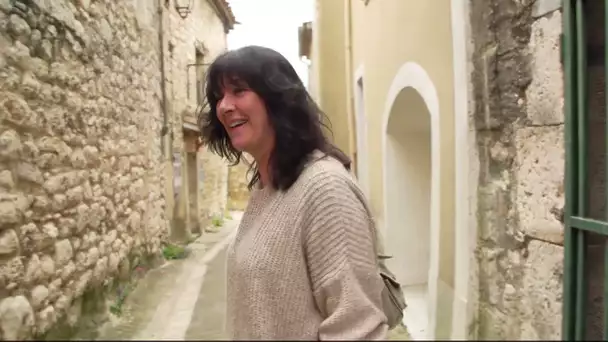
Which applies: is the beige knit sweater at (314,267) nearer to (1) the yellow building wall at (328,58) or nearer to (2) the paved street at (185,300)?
(2) the paved street at (185,300)

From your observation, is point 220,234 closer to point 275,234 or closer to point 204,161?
point 204,161

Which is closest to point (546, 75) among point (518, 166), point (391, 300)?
point (518, 166)

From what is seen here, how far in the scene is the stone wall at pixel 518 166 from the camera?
775mm

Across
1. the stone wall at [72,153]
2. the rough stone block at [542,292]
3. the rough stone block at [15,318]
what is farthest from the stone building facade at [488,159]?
the rough stone block at [15,318]

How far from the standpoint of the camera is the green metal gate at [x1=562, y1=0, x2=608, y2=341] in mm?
685

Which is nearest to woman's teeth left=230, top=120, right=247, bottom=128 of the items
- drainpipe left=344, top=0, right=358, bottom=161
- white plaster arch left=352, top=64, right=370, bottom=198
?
drainpipe left=344, top=0, right=358, bottom=161

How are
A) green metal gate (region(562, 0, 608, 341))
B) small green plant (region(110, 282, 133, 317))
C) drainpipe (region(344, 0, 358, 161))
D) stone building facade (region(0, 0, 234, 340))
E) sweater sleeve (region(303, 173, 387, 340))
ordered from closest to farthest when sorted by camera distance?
sweater sleeve (region(303, 173, 387, 340))
green metal gate (region(562, 0, 608, 341))
small green plant (region(110, 282, 133, 317))
stone building facade (region(0, 0, 234, 340))
drainpipe (region(344, 0, 358, 161))

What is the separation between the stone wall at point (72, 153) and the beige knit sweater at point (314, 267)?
1.38 ft

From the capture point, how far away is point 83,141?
1256 mm

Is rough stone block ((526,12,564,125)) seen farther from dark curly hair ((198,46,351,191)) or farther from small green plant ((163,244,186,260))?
small green plant ((163,244,186,260))

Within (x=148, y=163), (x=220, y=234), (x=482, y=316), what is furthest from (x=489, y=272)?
(x=148, y=163)

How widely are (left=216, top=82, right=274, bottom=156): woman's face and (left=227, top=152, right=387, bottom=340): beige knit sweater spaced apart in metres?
0.06

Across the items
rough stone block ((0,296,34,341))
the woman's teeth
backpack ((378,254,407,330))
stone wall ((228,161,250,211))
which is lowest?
rough stone block ((0,296,34,341))

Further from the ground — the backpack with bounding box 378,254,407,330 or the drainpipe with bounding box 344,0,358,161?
the drainpipe with bounding box 344,0,358,161
